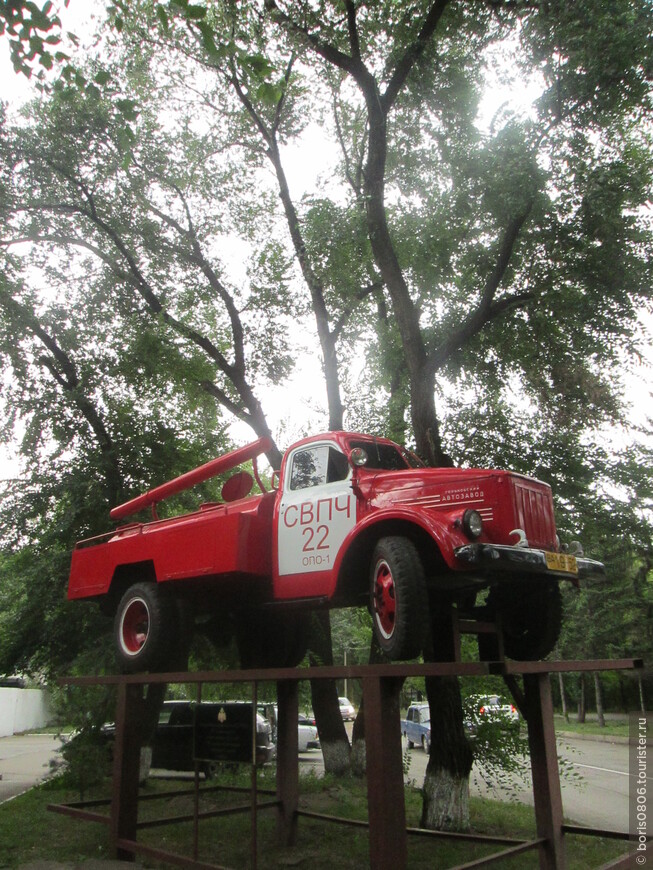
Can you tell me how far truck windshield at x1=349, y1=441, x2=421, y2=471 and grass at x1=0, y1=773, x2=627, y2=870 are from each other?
4588mm

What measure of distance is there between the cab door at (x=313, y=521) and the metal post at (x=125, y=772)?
2396 millimetres

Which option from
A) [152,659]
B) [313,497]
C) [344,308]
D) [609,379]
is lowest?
[152,659]

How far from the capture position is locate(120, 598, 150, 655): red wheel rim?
7.23 meters

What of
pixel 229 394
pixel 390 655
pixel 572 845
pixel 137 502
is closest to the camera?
pixel 390 655

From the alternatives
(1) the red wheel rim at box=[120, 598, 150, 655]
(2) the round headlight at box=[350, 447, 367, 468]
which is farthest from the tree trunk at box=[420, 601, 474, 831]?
(2) the round headlight at box=[350, 447, 367, 468]

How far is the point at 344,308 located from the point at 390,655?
9.16 m

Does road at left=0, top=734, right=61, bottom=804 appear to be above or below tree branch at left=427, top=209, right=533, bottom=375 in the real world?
below

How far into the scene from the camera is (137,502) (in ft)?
27.0

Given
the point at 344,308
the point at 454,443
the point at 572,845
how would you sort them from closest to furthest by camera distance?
1. the point at 572,845
2. the point at 454,443
3. the point at 344,308

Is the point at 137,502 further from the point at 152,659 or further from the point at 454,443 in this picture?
the point at 454,443

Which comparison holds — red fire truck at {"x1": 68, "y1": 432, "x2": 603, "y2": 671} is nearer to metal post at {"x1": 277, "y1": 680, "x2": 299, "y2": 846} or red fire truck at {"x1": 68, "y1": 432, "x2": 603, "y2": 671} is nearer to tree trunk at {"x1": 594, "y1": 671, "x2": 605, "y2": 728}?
metal post at {"x1": 277, "y1": 680, "x2": 299, "y2": 846}

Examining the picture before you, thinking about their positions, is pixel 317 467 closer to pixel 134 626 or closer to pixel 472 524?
pixel 472 524

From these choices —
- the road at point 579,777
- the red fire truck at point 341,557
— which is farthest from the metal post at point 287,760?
the road at point 579,777

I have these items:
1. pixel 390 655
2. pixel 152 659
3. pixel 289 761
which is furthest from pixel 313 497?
pixel 289 761
